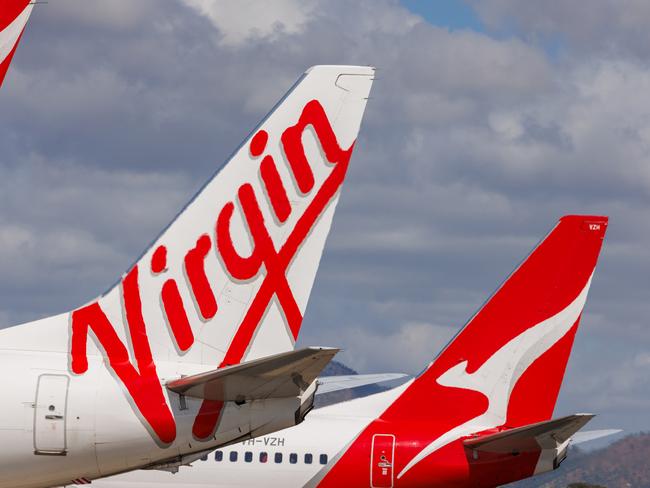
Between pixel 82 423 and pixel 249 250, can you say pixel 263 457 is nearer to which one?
pixel 249 250

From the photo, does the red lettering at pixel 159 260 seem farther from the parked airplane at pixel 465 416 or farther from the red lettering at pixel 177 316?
the parked airplane at pixel 465 416

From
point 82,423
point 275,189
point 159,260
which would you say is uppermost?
point 275,189

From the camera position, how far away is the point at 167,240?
22.4 meters

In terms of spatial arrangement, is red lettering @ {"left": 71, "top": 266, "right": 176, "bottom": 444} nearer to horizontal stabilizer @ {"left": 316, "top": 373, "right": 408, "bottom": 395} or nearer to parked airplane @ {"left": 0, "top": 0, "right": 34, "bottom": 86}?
parked airplane @ {"left": 0, "top": 0, "right": 34, "bottom": 86}

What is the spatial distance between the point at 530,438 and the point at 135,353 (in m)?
15.3

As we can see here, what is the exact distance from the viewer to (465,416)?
36.5 m

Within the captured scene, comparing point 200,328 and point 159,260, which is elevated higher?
point 159,260

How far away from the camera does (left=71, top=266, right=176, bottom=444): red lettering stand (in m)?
21.2

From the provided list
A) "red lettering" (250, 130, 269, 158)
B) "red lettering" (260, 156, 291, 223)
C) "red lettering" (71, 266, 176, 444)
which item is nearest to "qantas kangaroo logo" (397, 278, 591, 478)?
"red lettering" (260, 156, 291, 223)

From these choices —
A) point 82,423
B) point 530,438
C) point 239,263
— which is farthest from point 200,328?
point 530,438

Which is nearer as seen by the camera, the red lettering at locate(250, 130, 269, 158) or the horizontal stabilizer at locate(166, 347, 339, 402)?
the horizontal stabilizer at locate(166, 347, 339, 402)

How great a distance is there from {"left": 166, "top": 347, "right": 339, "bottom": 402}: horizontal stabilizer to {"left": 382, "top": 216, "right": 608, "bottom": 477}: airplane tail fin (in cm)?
1593

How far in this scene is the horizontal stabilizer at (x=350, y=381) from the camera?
43562mm

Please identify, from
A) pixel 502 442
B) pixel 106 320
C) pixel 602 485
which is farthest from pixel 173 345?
pixel 602 485
